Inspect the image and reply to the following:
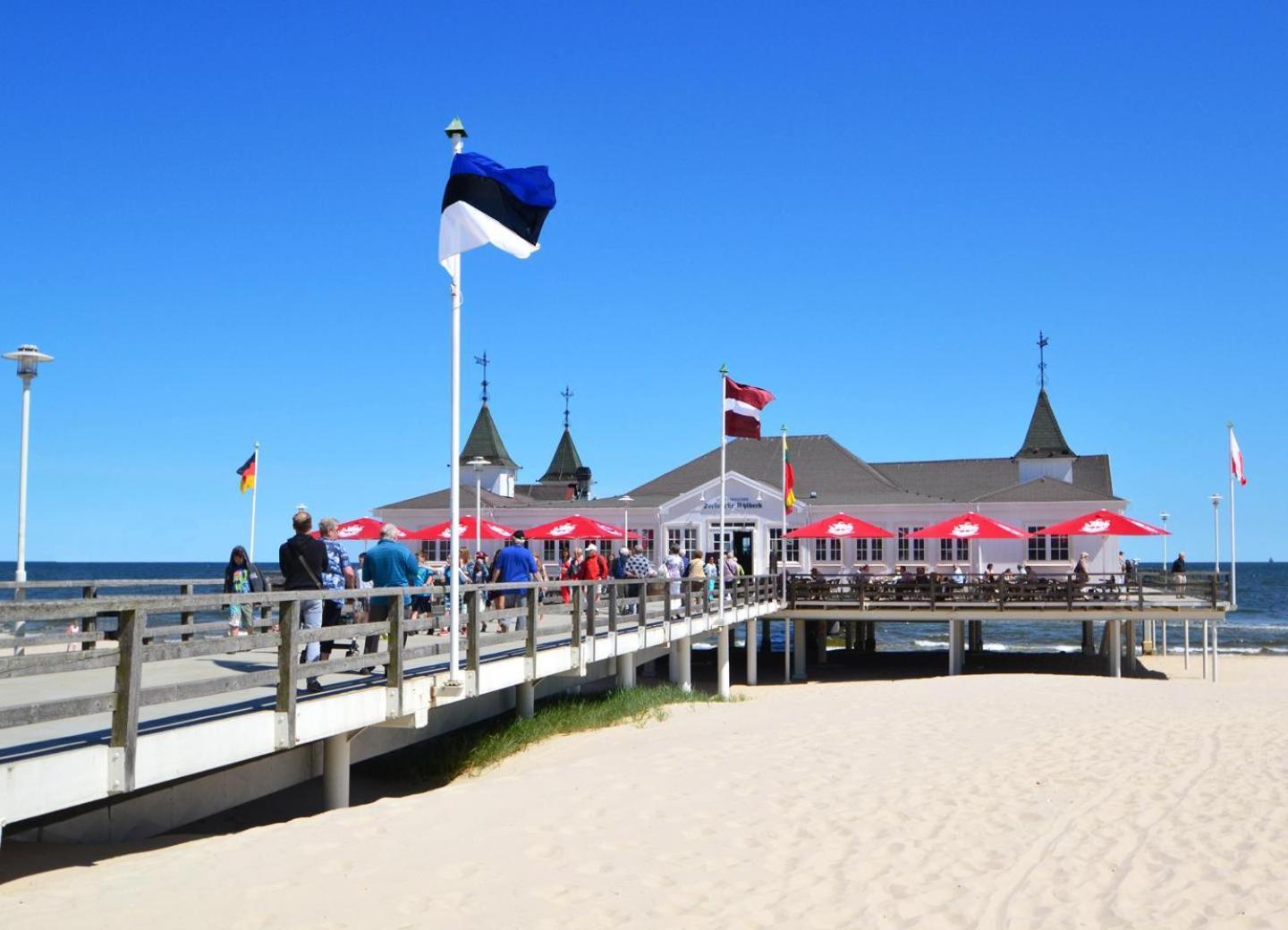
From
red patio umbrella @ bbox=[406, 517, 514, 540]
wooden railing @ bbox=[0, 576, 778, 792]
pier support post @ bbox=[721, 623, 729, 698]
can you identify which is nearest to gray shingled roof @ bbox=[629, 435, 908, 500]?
red patio umbrella @ bbox=[406, 517, 514, 540]

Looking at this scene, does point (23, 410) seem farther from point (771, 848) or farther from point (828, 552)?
point (828, 552)

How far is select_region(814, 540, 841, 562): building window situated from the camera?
36.6 meters

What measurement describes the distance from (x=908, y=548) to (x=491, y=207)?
90.2 ft

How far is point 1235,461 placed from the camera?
3089cm

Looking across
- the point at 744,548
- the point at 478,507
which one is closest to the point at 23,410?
the point at 478,507

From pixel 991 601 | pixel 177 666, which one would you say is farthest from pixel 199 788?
pixel 991 601

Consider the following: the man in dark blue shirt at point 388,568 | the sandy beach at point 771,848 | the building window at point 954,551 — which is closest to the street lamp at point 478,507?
the sandy beach at point 771,848

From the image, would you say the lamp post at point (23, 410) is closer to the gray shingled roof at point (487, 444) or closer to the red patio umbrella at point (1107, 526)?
the red patio umbrella at point (1107, 526)

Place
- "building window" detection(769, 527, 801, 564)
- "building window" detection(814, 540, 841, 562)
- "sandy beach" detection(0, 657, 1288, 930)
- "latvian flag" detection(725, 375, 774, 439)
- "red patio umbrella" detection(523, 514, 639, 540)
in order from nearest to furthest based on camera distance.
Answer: "sandy beach" detection(0, 657, 1288, 930), "latvian flag" detection(725, 375, 774, 439), "red patio umbrella" detection(523, 514, 639, 540), "building window" detection(814, 540, 841, 562), "building window" detection(769, 527, 801, 564)

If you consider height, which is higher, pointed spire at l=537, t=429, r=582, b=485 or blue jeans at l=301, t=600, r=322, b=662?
pointed spire at l=537, t=429, r=582, b=485

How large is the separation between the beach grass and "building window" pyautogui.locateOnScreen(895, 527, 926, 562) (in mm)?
17743

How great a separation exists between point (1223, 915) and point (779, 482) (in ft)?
101

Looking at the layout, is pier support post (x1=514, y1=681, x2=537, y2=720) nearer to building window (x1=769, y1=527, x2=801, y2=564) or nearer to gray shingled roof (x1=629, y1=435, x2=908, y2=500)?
building window (x1=769, y1=527, x2=801, y2=564)

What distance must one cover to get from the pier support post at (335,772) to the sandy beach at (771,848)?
298 mm
